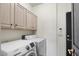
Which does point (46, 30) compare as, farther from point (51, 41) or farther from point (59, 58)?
point (59, 58)

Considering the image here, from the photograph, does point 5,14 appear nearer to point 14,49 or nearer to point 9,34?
point 14,49

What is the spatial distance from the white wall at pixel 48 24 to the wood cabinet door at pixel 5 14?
136 cm

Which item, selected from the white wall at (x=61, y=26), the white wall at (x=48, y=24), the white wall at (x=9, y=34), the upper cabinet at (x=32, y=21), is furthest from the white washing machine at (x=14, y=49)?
the white wall at (x=61, y=26)

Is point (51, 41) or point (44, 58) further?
point (51, 41)

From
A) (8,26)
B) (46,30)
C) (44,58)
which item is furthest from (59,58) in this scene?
(46,30)

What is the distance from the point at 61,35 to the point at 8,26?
171 centimetres

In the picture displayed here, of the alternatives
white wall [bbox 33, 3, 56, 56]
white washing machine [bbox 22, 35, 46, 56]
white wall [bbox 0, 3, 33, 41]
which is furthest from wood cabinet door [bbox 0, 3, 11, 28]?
white wall [bbox 33, 3, 56, 56]

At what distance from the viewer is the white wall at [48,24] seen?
282 cm

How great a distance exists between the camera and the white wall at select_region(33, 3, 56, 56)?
282 centimetres

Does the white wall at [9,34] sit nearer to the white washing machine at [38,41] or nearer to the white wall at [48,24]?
the white washing machine at [38,41]

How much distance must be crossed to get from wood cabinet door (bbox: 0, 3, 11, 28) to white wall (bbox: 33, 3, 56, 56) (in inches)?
53.7

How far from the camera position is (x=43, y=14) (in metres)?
2.82

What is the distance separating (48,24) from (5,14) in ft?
5.34

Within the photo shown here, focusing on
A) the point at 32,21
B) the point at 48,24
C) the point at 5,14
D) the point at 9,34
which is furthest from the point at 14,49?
the point at 48,24
